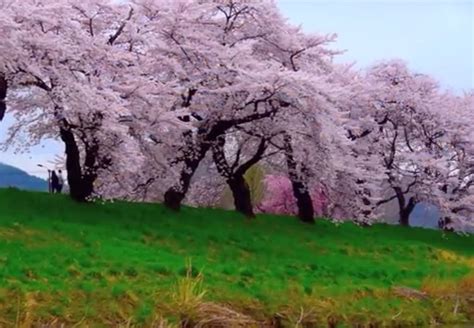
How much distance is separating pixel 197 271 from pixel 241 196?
12869 millimetres

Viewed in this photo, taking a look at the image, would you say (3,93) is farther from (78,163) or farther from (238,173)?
(238,173)

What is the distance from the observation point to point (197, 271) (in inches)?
812

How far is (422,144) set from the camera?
4353 centimetres

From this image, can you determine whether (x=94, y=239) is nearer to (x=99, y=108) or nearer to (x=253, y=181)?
(x=99, y=108)

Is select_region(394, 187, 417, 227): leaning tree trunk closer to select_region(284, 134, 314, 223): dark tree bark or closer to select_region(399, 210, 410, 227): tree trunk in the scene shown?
select_region(399, 210, 410, 227): tree trunk

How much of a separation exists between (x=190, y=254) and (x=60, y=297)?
8.39 metres

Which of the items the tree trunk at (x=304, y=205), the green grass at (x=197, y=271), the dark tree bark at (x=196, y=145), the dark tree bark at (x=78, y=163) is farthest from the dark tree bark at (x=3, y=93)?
the tree trunk at (x=304, y=205)

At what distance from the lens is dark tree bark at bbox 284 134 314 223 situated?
3222 cm

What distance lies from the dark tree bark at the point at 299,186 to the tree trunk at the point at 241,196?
195 cm

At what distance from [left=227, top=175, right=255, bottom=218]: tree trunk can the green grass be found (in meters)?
0.80

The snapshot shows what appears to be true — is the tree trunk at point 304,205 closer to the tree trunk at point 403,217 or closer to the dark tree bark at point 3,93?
the tree trunk at point 403,217

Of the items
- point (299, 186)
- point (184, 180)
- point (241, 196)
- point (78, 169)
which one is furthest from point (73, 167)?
point (299, 186)

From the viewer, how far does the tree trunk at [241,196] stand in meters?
33.2

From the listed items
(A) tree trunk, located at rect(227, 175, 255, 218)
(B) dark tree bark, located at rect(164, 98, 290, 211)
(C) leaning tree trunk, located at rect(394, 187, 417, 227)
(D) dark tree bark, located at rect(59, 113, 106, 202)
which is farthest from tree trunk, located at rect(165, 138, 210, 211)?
(C) leaning tree trunk, located at rect(394, 187, 417, 227)
